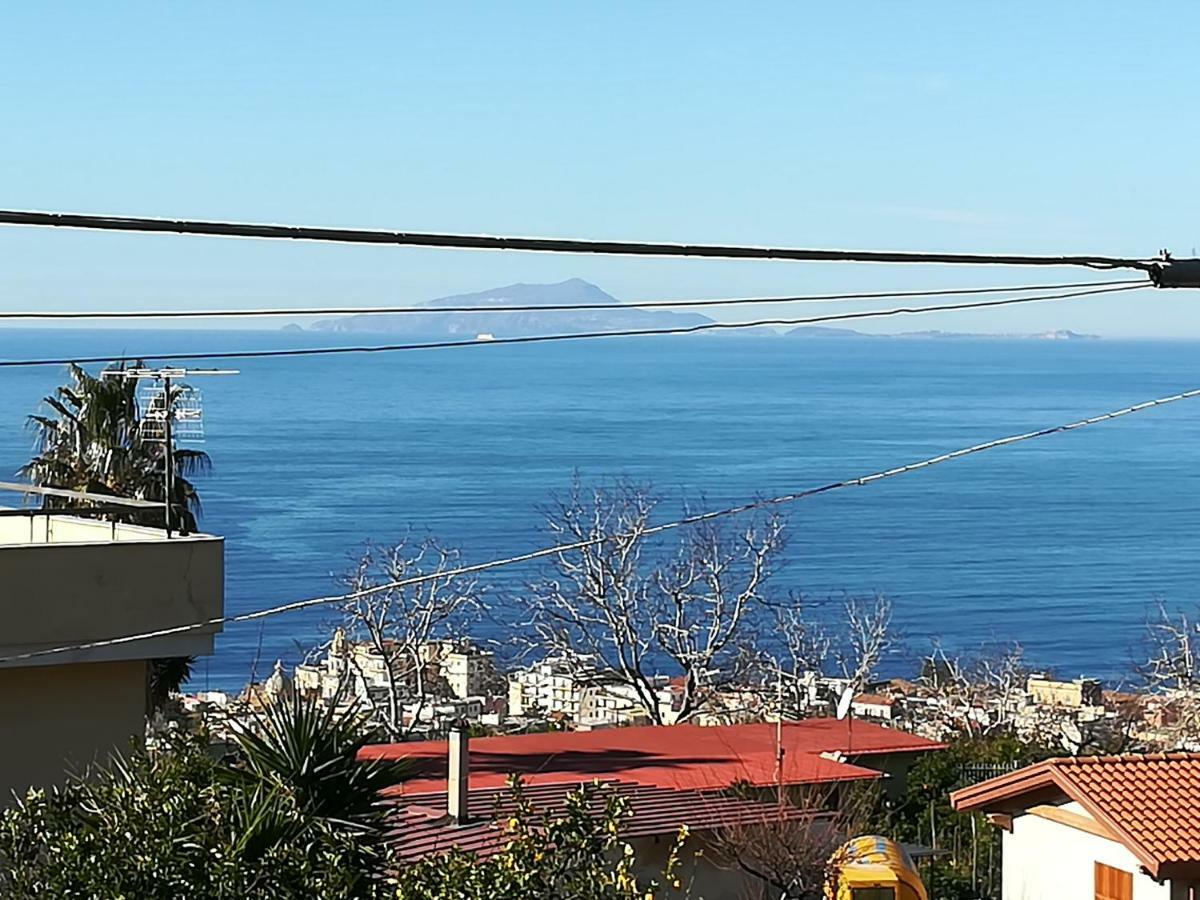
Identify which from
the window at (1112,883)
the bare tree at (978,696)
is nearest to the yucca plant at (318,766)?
the window at (1112,883)

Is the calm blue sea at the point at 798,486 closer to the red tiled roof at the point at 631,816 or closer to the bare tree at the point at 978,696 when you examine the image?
the bare tree at the point at 978,696

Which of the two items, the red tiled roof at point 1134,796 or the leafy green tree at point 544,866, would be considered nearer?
the leafy green tree at point 544,866

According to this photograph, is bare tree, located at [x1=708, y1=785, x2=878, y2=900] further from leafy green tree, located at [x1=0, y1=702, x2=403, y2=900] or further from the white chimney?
leafy green tree, located at [x1=0, y1=702, x2=403, y2=900]

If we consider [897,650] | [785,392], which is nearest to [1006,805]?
[897,650]

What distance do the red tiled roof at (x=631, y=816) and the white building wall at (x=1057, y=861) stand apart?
2398mm

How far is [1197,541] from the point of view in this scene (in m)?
88.2

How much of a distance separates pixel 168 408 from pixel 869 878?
27.3 feet

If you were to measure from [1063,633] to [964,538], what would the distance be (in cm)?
2141

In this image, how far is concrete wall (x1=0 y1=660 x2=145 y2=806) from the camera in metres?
12.1

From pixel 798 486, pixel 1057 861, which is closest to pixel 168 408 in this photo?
pixel 1057 861

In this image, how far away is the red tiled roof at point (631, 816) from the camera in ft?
45.4

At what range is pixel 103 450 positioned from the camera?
22.0 m

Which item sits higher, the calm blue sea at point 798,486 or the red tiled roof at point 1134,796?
the calm blue sea at point 798,486

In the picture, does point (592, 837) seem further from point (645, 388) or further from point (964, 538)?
point (645, 388)
